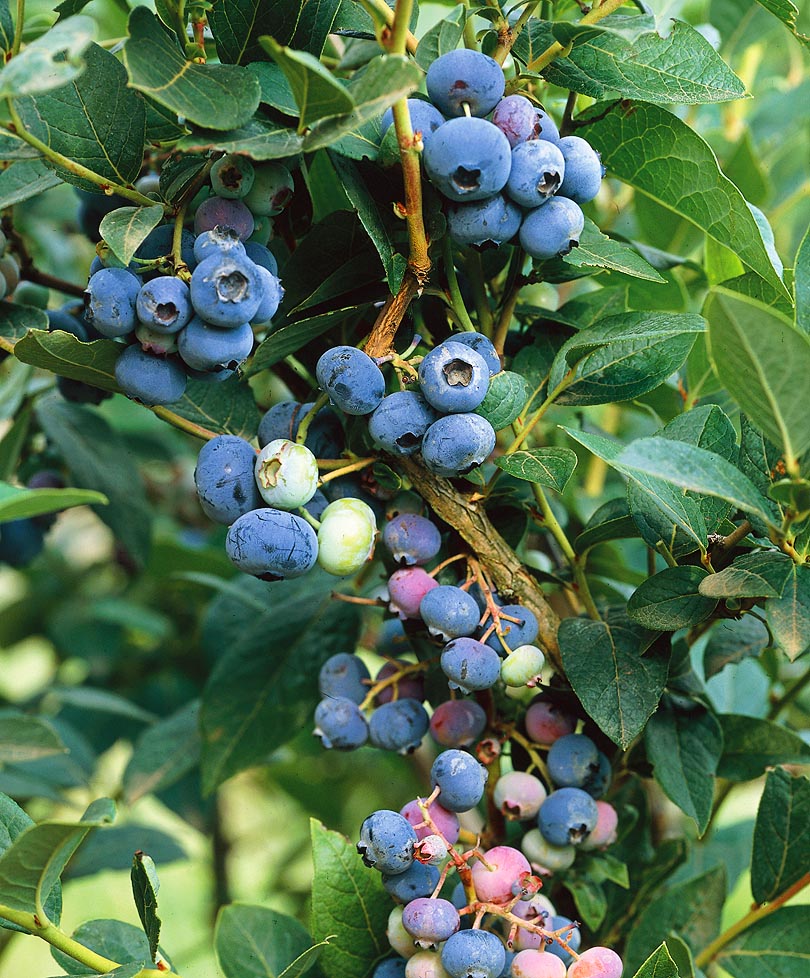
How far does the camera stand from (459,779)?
77cm

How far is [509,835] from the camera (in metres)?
0.98

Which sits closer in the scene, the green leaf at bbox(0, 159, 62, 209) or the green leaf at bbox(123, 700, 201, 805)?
the green leaf at bbox(0, 159, 62, 209)

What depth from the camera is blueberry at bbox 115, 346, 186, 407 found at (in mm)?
747

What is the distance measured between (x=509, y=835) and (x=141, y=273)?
630mm

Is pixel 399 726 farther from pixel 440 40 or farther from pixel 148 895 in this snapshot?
pixel 440 40

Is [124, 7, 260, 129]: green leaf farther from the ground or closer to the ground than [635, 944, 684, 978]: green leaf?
farther from the ground

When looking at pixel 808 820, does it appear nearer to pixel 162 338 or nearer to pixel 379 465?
pixel 379 465

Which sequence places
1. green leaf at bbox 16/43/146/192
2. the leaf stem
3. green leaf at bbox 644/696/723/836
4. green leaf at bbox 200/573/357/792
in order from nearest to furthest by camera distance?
green leaf at bbox 16/43/146/192 → green leaf at bbox 644/696/723/836 → the leaf stem → green leaf at bbox 200/573/357/792

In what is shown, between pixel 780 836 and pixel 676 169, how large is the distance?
61 centimetres

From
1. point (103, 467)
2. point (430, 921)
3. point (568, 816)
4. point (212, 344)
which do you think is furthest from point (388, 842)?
point (103, 467)

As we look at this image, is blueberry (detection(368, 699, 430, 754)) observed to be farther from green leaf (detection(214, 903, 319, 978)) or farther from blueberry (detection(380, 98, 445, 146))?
blueberry (detection(380, 98, 445, 146))

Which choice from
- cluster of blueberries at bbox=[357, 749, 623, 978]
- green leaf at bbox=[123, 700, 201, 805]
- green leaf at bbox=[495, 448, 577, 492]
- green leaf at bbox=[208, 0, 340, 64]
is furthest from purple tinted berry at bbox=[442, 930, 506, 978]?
green leaf at bbox=[123, 700, 201, 805]

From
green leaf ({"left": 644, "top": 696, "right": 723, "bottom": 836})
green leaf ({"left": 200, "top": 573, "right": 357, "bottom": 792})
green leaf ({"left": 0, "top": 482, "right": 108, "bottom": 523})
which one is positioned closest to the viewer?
green leaf ({"left": 0, "top": 482, "right": 108, "bottom": 523})

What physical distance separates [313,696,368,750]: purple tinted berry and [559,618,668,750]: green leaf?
0.20 m
